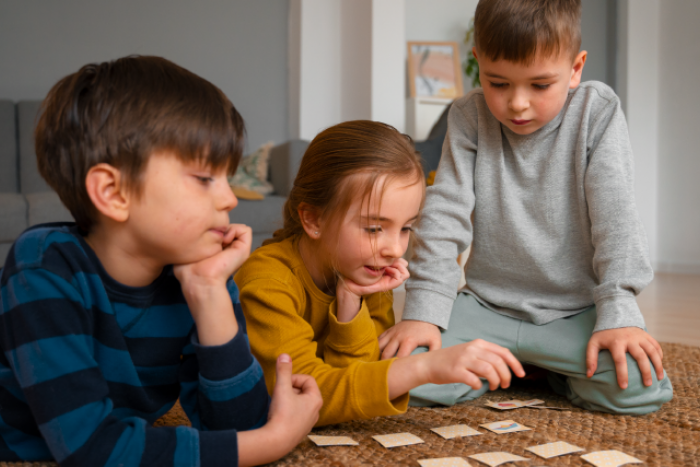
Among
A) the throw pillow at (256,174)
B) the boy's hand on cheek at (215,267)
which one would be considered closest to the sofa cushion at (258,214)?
the throw pillow at (256,174)

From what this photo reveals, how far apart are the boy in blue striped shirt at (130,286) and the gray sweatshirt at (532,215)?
529mm

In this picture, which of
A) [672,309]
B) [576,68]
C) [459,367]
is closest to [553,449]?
[459,367]

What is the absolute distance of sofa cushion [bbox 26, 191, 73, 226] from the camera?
102 inches

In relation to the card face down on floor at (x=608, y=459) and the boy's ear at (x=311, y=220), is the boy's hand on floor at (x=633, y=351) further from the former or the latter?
the boy's ear at (x=311, y=220)

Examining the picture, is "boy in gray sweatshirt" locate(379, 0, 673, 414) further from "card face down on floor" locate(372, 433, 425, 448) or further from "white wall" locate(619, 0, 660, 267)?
"white wall" locate(619, 0, 660, 267)

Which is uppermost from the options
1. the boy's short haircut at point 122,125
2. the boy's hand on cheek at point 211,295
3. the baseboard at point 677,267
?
the boy's short haircut at point 122,125

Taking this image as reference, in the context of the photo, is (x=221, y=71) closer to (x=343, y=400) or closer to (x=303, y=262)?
(x=303, y=262)

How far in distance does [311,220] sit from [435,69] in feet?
11.8

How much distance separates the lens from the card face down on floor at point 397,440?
0.84 metres

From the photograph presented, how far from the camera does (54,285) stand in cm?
67

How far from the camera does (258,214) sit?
299 cm

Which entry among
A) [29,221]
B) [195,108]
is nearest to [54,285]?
[195,108]

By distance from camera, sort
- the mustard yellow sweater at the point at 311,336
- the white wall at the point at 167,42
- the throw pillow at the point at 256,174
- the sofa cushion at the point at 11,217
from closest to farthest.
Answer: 1. the mustard yellow sweater at the point at 311,336
2. the sofa cushion at the point at 11,217
3. the throw pillow at the point at 256,174
4. the white wall at the point at 167,42

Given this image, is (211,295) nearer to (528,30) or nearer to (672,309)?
(528,30)
